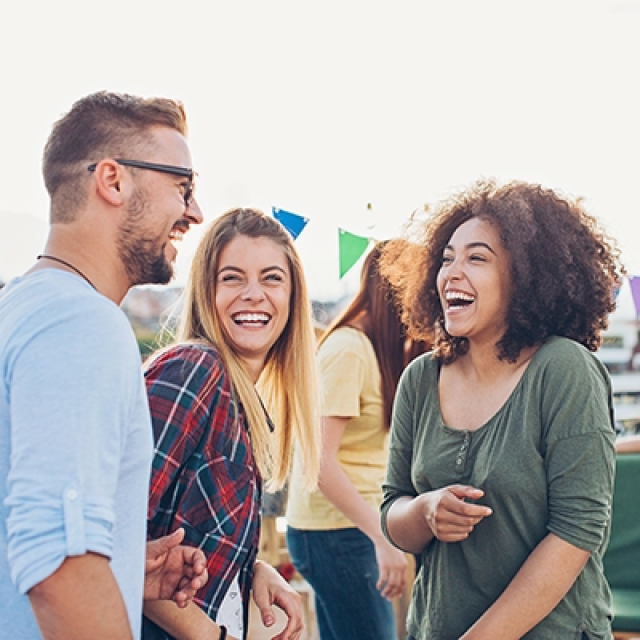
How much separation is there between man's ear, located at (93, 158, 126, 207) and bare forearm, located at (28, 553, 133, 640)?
0.49 m

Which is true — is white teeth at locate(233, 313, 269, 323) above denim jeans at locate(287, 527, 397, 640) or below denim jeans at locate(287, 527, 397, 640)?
above

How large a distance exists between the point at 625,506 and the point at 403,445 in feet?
6.33

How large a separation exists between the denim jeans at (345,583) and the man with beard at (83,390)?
5.23 feet

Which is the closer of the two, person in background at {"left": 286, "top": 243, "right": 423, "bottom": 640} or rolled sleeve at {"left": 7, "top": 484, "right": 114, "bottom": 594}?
rolled sleeve at {"left": 7, "top": 484, "right": 114, "bottom": 594}

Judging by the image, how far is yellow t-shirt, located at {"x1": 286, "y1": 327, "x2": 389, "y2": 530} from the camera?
276cm

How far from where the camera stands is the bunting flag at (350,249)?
3.39 m

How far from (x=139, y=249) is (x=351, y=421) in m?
1.62

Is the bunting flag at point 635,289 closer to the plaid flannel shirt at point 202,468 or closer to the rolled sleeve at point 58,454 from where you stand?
the plaid flannel shirt at point 202,468

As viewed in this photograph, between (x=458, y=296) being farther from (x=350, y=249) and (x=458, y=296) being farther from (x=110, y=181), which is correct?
(x=350, y=249)

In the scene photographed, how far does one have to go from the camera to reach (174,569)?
1.42m

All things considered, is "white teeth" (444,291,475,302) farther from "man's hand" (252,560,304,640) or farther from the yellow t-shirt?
the yellow t-shirt

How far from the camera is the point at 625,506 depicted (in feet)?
11.6

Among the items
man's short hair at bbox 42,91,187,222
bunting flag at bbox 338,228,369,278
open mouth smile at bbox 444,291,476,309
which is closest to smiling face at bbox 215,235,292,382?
open mouth smile at bbox 444,291,476,309

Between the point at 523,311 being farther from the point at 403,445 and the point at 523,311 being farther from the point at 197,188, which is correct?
the point at 197,188
